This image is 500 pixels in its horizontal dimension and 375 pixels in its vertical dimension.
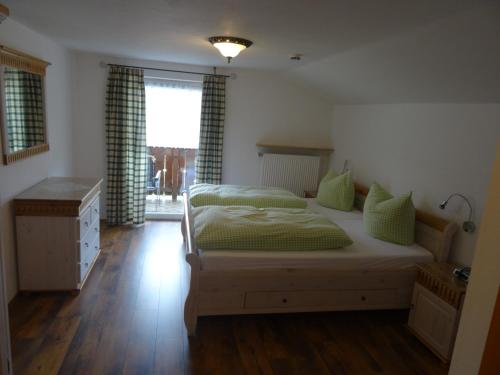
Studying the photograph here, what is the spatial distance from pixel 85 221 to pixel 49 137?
3.51 ft

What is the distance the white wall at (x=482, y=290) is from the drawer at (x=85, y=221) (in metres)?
2.82

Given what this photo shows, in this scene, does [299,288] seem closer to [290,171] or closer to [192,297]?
[192,297]

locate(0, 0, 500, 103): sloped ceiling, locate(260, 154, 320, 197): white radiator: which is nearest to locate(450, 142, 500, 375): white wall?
locate(0, 0, 500, 103): sloped ceiling

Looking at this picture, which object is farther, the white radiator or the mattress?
the white radiator

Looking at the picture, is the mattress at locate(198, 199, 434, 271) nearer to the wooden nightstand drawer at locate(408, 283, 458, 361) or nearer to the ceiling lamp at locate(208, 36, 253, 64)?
the wooden nightstand drawer at locate(408, 283, 458, 361)

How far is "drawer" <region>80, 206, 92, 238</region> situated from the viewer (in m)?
2.99

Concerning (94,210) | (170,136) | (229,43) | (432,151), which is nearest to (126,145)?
(170,136)

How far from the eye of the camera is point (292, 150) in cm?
515

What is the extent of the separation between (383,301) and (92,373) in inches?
83.9

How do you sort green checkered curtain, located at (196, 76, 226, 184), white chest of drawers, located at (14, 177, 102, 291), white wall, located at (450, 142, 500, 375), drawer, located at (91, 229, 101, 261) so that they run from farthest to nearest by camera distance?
green checkered curtain, located at (196, 76, 226, 184) < drawer, located at (91, 229, 101, 261) < white chest of drawers, located at (14, 177, 102, 291) < white wall, located at (450, 142, 500, 375)

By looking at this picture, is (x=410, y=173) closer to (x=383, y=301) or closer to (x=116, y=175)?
(x=383, y=301)

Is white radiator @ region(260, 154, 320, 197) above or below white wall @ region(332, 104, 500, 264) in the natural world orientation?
below

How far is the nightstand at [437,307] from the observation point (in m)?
2.35

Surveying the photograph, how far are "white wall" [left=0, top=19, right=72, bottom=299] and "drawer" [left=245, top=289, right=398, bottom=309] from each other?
1849mm
